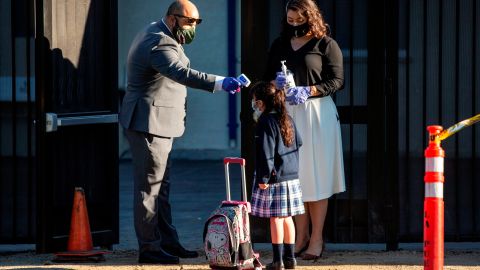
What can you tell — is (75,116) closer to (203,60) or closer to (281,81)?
(281,81)

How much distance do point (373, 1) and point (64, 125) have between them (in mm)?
2436

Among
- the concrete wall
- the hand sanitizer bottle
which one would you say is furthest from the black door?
the concrete wall

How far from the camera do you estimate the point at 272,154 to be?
7895 mm

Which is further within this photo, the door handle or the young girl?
the door handle

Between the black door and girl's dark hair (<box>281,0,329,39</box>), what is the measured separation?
4.82 feet

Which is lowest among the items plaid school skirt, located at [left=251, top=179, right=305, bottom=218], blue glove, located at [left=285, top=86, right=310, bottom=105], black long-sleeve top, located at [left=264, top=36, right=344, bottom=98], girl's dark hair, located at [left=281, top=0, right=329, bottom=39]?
plaid school skirt, located at [left=251, top=179, right=305, bottom=218]

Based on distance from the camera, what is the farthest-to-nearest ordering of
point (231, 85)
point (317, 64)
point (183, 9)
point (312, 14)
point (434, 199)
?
1. point (317, 64)
2. point (312, 14)
3. point (183, 9)
4. point (231, 85)
5. point (434, 199)

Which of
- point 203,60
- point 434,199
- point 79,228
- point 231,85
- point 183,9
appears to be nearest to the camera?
point 434,199

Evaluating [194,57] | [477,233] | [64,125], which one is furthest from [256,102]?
[194,57]

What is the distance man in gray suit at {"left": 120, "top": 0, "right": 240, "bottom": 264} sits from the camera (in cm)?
834

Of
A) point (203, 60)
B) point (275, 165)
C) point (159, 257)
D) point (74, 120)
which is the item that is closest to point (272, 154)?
point (275, 165)

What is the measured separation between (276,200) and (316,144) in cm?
76

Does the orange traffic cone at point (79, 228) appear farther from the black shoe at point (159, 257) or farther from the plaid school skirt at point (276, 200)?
the plaid school skirt at point (276, 200)

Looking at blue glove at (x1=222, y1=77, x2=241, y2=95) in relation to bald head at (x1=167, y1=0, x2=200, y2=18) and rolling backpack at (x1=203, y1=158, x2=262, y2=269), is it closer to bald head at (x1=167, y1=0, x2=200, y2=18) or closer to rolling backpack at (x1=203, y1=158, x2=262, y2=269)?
rolling backpack at (x1=203, y1=158, x2=262, y2=269)
